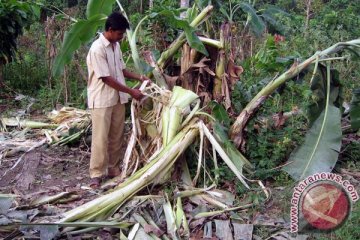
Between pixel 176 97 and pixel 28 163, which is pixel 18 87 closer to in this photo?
pixel 28 163

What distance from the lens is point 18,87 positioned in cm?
777

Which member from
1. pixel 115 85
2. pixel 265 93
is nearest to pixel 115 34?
pixel 115 85

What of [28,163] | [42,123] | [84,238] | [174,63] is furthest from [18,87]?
[84,238]

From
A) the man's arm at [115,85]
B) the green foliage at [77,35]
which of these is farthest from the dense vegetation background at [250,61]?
the man's arm at [115,85]

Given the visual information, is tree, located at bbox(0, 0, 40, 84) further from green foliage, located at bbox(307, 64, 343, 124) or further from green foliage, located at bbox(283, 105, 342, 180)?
green foliage, located at bbox(283, 105, 342, 180)

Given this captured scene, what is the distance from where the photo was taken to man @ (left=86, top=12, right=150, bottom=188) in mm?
4211

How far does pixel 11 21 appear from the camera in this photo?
7.20 meters

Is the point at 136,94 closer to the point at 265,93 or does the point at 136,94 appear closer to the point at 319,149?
the point at 265,93

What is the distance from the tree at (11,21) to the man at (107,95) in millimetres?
3273

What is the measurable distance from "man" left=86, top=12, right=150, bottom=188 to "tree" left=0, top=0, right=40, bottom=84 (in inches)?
129

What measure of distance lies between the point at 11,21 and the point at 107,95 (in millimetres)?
3632

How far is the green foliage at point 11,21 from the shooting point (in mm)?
7070

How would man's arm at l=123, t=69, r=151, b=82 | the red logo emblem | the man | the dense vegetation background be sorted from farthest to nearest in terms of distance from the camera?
man's arm at l=123, t=69, r=151, b=82 → the dense vegetation background → the man → the red logo emblem

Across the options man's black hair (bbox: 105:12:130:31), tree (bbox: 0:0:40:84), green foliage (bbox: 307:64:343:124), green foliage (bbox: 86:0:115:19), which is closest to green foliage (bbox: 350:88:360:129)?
green foliage (bbox: 307:64:343:124)
